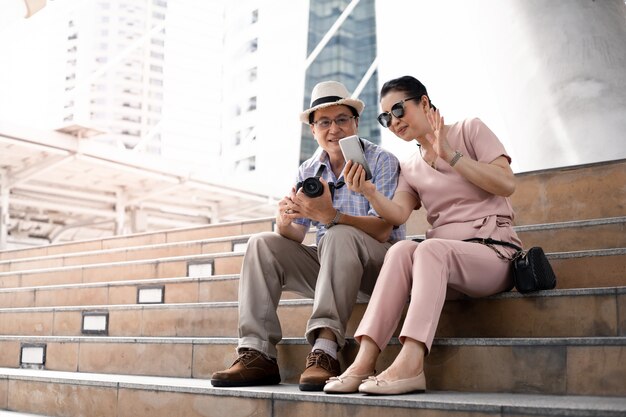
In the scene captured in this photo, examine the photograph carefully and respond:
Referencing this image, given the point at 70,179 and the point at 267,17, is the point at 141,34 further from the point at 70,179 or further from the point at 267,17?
the point at 70,179

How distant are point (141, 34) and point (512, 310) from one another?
Answer: 1652 centimetres

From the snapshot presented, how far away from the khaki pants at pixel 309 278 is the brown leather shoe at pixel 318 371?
0.28ft

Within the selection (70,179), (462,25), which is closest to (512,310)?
(462,25)

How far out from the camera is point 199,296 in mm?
3834

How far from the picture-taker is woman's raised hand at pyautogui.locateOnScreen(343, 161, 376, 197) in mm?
2453

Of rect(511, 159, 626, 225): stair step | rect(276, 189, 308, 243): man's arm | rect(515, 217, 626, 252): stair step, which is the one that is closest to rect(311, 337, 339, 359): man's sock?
rect(276, 189, 308, 243): man's arm

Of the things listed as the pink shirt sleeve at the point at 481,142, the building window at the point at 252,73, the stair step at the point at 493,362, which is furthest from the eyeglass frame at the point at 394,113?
the building window at the point at 252,73

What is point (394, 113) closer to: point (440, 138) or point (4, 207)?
point (440, 138)

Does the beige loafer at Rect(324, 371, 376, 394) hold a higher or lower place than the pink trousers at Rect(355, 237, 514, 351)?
lower

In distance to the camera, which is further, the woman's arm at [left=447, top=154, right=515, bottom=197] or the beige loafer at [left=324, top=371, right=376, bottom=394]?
the woman's arm at [left=447, top=154, right=515, bottom=197]

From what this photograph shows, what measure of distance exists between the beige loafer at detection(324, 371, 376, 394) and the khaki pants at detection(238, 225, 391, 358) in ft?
0.85

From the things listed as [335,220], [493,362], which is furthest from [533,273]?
[335,220]

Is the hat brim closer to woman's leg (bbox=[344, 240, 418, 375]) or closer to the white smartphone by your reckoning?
the white smartphone

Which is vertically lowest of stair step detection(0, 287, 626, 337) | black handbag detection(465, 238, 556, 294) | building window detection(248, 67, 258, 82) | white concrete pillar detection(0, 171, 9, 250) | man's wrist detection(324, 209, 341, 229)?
stair step detection(0, 287, 626, 337)
